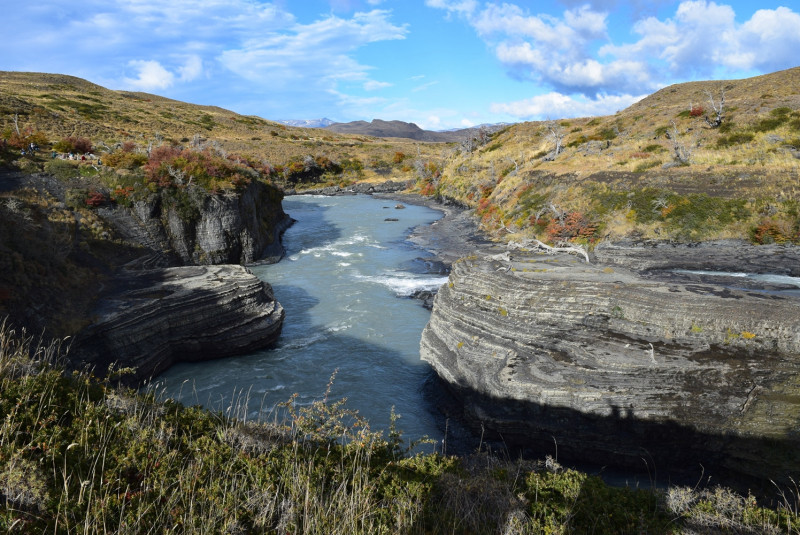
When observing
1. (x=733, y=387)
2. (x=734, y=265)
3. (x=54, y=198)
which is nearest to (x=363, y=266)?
(x=54, y=198)

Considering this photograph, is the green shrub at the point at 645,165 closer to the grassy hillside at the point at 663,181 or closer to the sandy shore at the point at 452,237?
the grassy hillside at the point at 663,181

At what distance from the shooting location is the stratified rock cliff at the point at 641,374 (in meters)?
11.9

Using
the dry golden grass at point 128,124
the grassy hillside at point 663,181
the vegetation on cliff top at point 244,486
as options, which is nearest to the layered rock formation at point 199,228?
the dry golden grass at point 128,124

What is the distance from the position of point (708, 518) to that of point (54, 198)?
3621 cm

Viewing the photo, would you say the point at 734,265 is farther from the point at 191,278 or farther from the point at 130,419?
the point at 191,278

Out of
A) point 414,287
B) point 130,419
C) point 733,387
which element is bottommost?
point 414,287

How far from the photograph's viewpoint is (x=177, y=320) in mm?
20609

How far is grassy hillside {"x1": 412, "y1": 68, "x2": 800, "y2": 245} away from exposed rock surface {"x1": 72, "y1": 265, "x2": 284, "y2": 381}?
84.5 ft

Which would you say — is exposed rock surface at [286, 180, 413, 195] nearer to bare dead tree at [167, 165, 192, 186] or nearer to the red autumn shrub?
bare dead tree at [167, 165, 192, 186]

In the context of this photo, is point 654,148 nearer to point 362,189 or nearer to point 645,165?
point 645,165

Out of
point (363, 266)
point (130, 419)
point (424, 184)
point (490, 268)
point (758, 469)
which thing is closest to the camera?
point (130, 419)

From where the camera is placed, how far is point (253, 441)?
24.1 ft

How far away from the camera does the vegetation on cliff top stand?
16.9 ft

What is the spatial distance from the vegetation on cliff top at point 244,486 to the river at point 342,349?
10.2 feet
